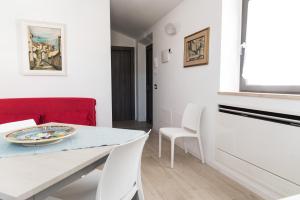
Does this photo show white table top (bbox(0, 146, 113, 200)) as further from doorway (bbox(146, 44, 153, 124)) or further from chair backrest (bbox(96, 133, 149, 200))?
doorway (bbox(146, 44, 153, 124))

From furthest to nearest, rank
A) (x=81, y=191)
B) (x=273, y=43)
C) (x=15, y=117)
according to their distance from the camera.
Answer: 1. (x=15, y=117)
2. (x=273, y=43)
3. (x=81, y=191)

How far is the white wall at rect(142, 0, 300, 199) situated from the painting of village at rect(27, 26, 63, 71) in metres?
1.79

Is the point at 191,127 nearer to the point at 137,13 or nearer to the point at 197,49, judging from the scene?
the point at 197,49

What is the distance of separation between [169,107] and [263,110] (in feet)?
6.56

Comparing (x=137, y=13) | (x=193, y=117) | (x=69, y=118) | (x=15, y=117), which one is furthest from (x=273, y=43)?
(x=15, y=117)

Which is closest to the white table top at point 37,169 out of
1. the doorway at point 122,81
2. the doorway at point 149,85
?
the doorway at point 149,85

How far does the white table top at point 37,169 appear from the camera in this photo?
27.0 inches

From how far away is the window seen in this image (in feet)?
5.77

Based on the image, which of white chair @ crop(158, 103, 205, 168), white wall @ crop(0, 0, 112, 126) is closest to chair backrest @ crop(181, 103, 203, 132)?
white chair @ crop(158, 103, 205, 168)

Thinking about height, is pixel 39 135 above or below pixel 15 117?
above

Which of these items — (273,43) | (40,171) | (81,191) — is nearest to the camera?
(40,171)

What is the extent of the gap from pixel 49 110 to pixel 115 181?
2.20 metres

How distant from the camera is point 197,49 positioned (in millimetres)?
2727

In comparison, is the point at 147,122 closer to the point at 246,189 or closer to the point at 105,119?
the point at 105,119
